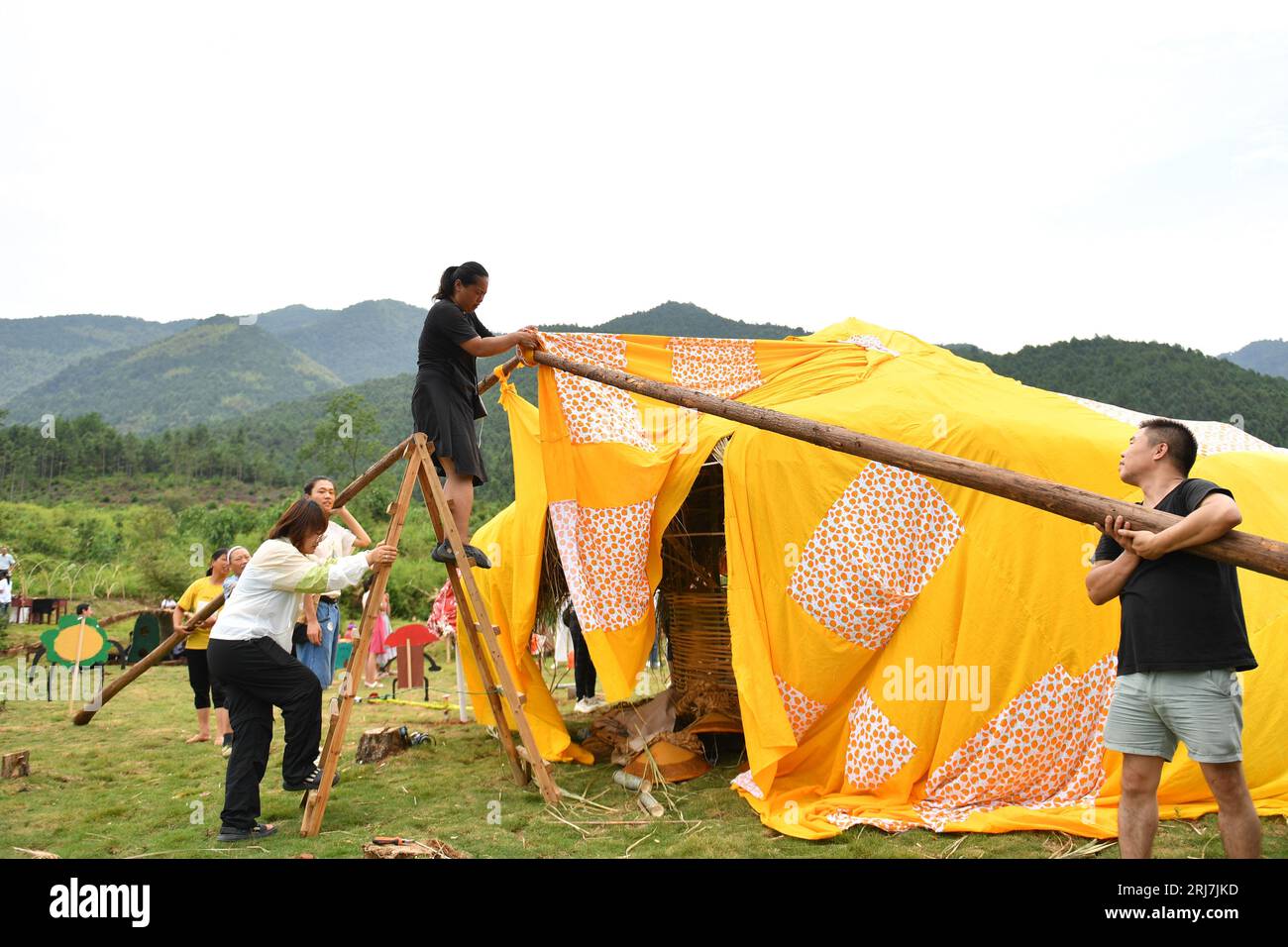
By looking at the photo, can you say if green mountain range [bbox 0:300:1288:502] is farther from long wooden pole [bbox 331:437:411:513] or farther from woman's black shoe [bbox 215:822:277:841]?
woman's black shoe [bbox 215:822:277:841]

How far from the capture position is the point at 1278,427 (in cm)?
2781

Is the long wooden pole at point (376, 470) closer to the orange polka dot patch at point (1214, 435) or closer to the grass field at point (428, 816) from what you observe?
the grass field at point (428, 816)

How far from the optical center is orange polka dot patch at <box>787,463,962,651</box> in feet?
16.2

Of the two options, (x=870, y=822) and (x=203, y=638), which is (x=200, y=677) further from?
(x=870, y=822)

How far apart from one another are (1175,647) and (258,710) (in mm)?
4254

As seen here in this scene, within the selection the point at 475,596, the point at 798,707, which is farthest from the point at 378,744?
the point at 798,707

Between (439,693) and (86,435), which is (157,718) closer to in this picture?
(439,693)

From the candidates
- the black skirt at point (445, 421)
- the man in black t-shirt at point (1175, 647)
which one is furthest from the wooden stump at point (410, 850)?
the man in black t-shirt at point (1175, 647)

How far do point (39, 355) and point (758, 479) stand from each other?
237 m

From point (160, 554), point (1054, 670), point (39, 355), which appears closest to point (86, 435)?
point (160, 554)

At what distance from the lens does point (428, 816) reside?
500 cm

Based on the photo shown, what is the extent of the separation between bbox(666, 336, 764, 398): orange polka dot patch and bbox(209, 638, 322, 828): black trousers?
2.93m

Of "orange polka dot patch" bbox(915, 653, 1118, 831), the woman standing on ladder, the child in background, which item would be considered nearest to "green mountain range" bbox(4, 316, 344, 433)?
the child in background

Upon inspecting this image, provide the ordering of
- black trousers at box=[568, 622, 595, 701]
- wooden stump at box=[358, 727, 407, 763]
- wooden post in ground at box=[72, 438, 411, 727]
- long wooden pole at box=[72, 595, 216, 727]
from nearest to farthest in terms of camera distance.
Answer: wooden post in ground at box=[72, 438, 411, 727] → long wooden pole at box=[72, 595, 216, 727] → wooden stump at box=[358, 727, 407, 763] → black trousers at box=[568, 622, 595, 701]
